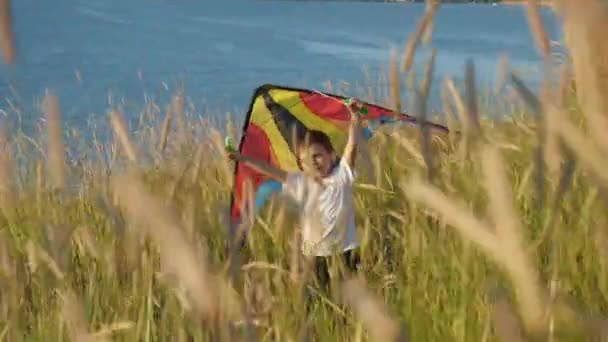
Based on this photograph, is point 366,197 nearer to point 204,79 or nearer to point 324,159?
point 324,159

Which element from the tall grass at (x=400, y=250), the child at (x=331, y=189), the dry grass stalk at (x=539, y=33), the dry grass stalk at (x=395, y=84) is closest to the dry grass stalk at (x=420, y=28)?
the tall grass at (x=400, y=250)

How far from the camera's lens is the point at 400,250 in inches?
69.1

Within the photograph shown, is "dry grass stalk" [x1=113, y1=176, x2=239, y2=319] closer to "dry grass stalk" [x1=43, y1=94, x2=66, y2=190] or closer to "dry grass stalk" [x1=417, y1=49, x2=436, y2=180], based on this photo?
"dry grass stalk" [x1=417, y1=49, x2=436, y2=180]

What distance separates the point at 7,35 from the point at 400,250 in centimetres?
120

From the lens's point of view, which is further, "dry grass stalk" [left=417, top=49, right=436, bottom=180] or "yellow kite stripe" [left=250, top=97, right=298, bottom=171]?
"yellow kite stripe" [left=250, top=97, right=298, bottom=171]

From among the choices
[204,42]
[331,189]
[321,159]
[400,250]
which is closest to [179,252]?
[400,250]

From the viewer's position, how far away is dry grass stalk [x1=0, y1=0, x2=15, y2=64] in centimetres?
64

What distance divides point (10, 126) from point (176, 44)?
124 ft

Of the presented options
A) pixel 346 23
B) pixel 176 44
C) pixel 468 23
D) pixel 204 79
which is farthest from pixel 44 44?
pixel 468 23

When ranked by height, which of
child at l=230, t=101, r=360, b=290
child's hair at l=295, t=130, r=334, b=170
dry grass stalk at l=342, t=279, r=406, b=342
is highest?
dry grass stalk at l=342, t=279, r=406, b=342

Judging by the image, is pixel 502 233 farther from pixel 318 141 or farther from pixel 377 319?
pixel 318 141

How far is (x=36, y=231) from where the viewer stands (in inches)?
65.7

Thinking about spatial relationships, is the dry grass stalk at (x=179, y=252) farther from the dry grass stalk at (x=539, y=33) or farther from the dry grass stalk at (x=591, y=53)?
the dry grass stalk at (x=539, y=33)

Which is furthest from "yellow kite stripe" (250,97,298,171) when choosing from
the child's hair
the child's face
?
the child's face
